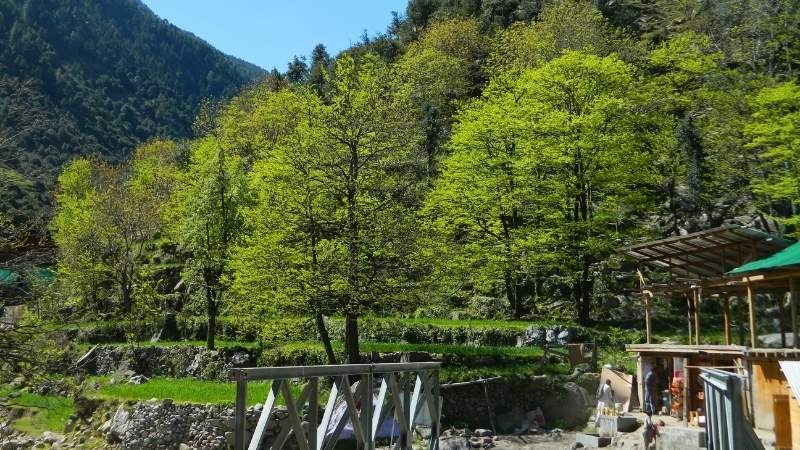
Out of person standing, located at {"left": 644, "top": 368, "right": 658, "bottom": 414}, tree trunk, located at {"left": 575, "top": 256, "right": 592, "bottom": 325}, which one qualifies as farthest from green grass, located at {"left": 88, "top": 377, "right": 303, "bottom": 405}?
tree trunk, located at {"left": 575, "top": 256, "right": 592, "bottom": 325}

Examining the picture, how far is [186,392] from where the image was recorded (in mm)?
22844

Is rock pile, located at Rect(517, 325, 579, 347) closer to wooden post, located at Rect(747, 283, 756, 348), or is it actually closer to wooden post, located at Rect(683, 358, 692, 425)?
wooden post, located at Rect(683, 358, 692, 425)

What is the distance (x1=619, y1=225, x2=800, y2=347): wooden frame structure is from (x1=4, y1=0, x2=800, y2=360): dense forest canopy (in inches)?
194

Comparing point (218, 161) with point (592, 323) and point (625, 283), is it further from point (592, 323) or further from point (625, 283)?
point (625, 283)

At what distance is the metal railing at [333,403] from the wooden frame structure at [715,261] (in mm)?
11769

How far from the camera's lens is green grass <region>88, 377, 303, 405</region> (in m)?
21.2

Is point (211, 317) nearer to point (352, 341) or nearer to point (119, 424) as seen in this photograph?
point (119, 424)

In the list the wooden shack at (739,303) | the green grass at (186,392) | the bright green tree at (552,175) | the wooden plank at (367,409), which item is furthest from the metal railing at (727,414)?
the bright green tree at (552,175)

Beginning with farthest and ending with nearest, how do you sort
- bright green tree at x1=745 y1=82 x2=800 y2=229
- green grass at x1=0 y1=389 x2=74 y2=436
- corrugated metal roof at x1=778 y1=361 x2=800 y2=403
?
1. bright green tree at x1=745 y1=82 x2=800 y2=229
2. green grass at x1=0 y1=389 x2=74 y2=436
3. corrugated metal roof at x1=778 y1=361 x2=800 y2=403

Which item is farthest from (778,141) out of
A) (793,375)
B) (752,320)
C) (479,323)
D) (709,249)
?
(793,375)

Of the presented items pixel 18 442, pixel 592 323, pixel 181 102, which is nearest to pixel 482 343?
pixel 592 323

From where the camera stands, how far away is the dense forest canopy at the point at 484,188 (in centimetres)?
2253

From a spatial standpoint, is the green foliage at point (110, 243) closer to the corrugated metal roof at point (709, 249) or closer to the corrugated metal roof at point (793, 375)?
the corrugated metal roof at point (709, 249)

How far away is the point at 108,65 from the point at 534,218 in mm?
154029
